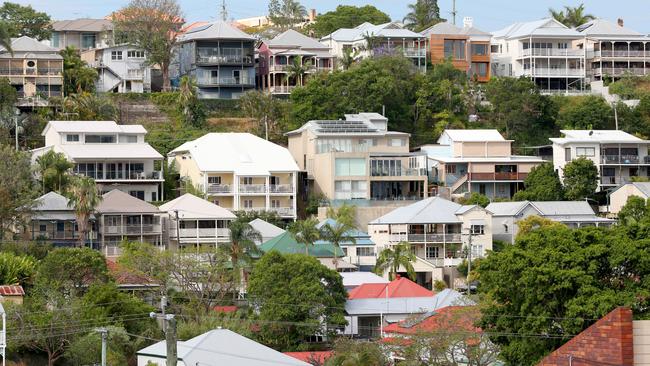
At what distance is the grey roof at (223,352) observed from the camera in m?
47.4

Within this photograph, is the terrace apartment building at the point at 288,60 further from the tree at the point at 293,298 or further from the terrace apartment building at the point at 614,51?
the tree at the point at 293,298

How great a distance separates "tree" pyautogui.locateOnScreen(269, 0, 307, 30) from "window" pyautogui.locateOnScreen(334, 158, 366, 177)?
54.6 metres

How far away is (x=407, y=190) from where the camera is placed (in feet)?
292

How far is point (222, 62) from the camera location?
334 feet

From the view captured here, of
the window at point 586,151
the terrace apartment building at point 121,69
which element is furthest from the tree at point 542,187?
the terrace apartment building at point 121,69

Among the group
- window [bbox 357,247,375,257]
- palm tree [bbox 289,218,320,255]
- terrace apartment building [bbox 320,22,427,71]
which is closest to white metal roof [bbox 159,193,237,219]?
palm tree [bbox 289,218,320,255]

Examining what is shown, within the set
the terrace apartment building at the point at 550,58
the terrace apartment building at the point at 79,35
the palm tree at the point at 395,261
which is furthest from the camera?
the terrace apartment building at the point at 79,35

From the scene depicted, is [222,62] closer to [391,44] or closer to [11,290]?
[391,44]

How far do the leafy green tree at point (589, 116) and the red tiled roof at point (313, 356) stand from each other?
4482 cm

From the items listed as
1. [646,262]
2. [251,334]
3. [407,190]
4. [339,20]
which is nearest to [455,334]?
[251,334]

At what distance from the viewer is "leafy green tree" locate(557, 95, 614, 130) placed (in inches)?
3853

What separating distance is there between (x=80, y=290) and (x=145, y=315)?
4834 millimetres

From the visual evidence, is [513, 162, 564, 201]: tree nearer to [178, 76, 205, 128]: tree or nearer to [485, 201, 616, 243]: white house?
[485, 201, 616, 243]: white house

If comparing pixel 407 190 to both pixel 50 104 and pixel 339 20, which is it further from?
pixel 339 20
